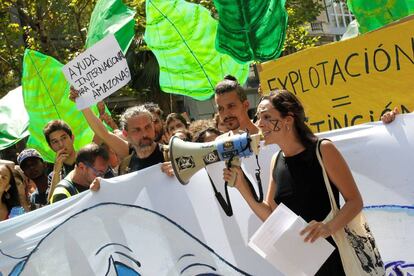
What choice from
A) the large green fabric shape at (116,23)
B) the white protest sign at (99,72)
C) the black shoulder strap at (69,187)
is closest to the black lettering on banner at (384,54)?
the white protest sign at (99,72)

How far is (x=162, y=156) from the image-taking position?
3.59m

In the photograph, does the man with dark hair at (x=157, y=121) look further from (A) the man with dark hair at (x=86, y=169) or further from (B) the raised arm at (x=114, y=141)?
(A) the man with dark hair at (x=86, y=169)

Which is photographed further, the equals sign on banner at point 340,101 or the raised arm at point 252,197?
the equals sign on banner at point 340,101

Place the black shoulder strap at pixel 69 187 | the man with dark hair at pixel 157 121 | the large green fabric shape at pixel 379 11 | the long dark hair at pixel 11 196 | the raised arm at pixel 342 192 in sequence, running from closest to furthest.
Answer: the raised arm at pixel 342 192 < the black shoulder strap at pixel 69 187 < the long dark hair at pixel 11 196 < the man with dark hair at pixel 157 121 < the large green fabric shape at pixel 379 11

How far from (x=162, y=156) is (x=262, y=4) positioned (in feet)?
5.32

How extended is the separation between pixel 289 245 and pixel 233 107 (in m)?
1.16

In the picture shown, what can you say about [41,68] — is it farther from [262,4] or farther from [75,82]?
[262,4]

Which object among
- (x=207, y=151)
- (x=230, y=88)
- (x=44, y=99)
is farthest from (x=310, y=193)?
(x=44, y=99)

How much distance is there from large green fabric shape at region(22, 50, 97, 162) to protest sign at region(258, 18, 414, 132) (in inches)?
99.4

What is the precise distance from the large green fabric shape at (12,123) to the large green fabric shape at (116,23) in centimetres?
192

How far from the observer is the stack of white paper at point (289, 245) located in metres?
2.52

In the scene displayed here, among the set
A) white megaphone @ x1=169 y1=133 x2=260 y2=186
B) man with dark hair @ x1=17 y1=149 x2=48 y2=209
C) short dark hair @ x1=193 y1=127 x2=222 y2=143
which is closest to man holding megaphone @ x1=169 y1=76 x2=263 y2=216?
white megaphone @ x1=169 y1=133 x2=260 y2=186

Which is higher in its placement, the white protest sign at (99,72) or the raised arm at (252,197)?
the white protest sign at (99,72)

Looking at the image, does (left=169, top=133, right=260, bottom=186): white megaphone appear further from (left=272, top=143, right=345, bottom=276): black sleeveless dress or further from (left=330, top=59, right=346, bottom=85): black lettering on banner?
(left=330, top=59, right=346, bottom=85): black lettering on banner
